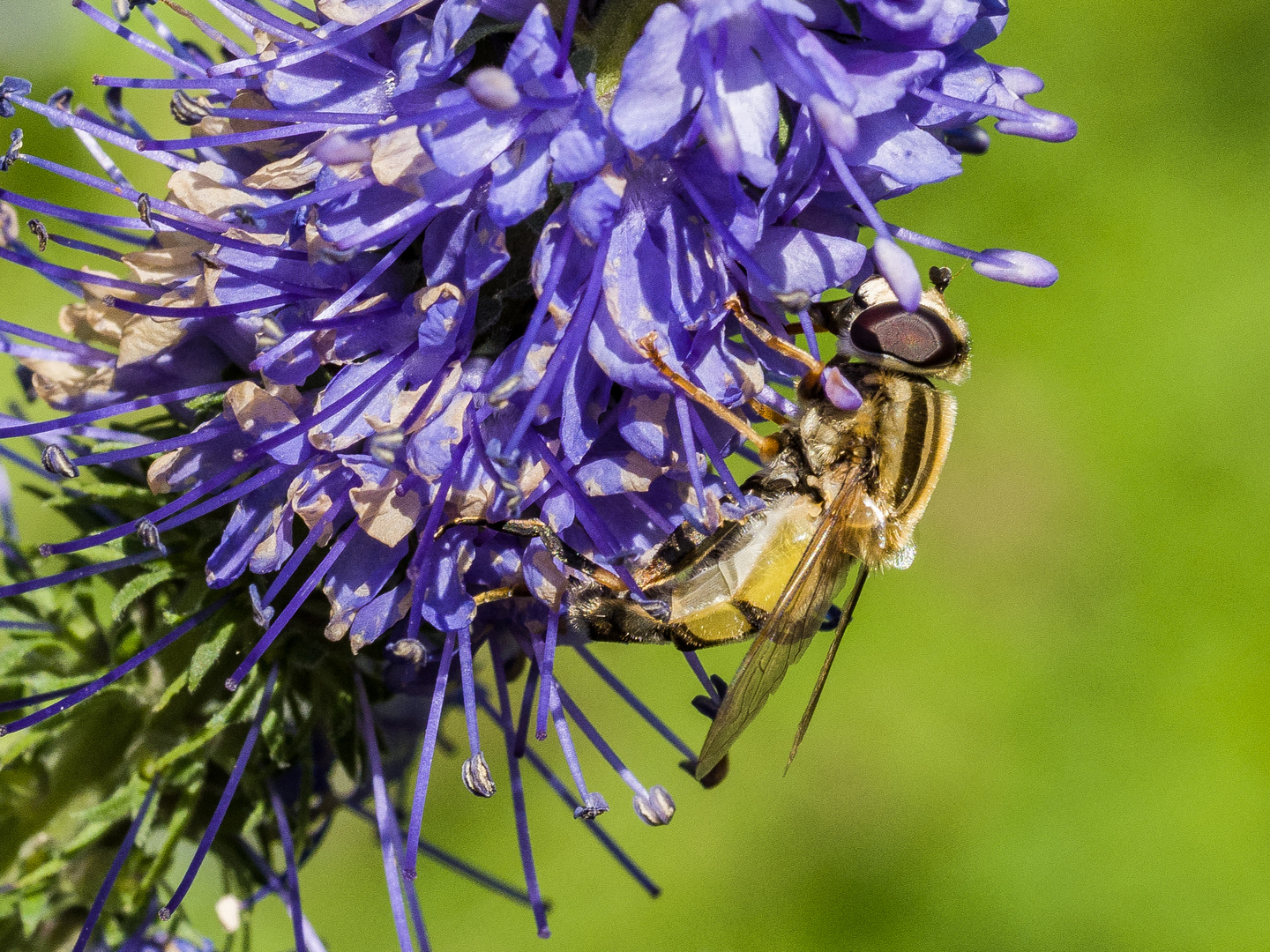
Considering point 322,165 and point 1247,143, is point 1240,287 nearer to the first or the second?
point 1247,143

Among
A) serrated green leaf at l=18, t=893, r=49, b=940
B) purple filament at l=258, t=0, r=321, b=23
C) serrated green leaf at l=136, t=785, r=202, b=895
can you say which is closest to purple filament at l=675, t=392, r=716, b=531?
purple filament at l=258, t=0, r=321, b=23

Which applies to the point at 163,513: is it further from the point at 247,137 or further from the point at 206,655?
the point at 247,137

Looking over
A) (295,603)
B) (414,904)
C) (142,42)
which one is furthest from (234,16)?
(414,904)

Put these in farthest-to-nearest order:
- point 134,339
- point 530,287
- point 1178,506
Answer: point 1178,506 → point 134,339 → point 530,287

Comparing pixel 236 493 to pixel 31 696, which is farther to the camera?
pixel 31 696

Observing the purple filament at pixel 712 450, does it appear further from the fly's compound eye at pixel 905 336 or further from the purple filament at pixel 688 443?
the fly's compound eye at pixel 905 336

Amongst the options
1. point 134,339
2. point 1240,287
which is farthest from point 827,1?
point 1240,287
